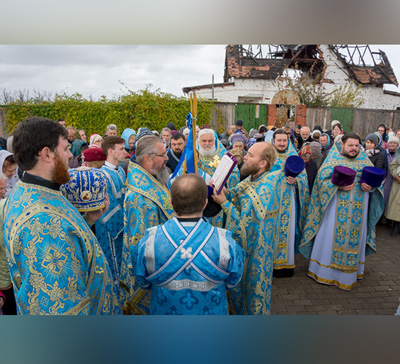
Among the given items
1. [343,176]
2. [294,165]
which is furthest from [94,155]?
[343,176]

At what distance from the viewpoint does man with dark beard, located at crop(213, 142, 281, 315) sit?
2914 mm

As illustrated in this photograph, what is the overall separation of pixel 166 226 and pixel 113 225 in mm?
1822

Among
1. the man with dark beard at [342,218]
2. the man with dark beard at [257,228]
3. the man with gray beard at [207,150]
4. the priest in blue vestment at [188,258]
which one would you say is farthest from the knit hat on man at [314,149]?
the priest in blue vestment at [188,258]

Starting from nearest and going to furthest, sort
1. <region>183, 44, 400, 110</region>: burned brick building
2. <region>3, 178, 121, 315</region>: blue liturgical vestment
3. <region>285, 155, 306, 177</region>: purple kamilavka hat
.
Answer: <region>3, 178, 121, 315</region>: blue liturgical vestment
<region>285, 155, 306, 177</region>: purple kamilavka hat
<region>183, 44, 400, 110</region>: burned brick building

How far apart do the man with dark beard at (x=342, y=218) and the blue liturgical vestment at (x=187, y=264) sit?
9.51 feet

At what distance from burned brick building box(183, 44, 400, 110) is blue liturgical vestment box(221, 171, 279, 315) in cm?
1592

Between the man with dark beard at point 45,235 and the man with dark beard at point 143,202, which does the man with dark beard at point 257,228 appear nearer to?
the man with dark beard at point 143,202

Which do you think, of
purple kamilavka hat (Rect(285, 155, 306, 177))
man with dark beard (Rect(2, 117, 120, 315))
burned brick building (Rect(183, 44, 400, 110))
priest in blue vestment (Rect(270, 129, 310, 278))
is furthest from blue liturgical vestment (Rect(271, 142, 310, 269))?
burned brick building (Rect(183, 44, 400, 110))

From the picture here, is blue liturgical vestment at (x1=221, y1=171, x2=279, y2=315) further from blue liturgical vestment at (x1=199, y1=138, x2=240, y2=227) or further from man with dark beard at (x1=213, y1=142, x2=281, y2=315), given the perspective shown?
blue liturgical vestment at (x1=199, y1=138, x2=240, y2=227)

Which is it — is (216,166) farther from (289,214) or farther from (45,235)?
(45,235)

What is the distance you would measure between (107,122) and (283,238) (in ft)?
32.8

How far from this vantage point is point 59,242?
157 centimetres

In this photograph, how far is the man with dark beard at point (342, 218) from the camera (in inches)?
170
